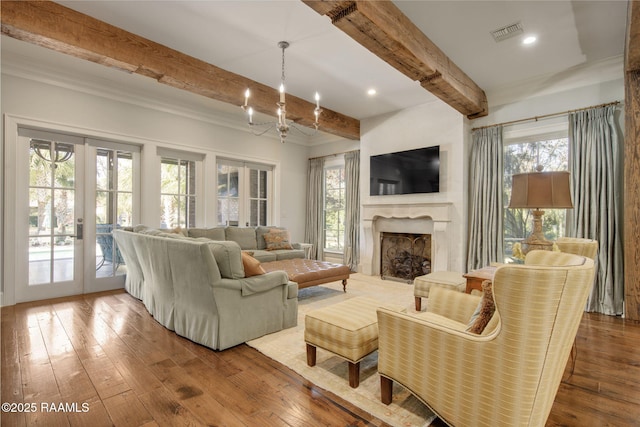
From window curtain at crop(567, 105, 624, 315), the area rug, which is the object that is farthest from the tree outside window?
window curtain at crop(567, 105, 624, 315)

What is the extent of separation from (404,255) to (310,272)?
2.15 m

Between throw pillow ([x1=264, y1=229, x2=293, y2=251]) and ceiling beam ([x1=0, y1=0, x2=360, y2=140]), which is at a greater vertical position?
ceiling beam ([x1=0, y1=0, x2=360, y2=140])

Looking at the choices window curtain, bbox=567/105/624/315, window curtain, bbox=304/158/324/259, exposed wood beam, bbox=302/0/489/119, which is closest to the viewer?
exposed wood beam, bbox=302/0/489/119

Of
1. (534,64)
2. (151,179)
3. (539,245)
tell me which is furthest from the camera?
(151,179)

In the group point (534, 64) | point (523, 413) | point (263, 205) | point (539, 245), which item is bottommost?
point (523, 413)

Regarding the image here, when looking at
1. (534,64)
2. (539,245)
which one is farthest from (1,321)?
(534,64)

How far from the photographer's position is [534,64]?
3.76 m

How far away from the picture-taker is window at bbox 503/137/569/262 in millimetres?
4051

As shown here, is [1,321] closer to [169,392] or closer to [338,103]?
[169,392]

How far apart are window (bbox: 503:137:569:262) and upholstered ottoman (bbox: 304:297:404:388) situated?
306cm

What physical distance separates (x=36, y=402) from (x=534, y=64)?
5474 millimetres

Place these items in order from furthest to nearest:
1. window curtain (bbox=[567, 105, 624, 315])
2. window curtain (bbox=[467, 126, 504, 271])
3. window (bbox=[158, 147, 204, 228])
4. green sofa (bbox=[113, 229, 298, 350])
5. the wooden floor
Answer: window (bbox=[158, 147, 204, 228])
window curtain (bbox=[467, 126, 504, 271])
window curtain (bbox=[567, 105, 624, 315])
green sofa (bbox=[113, 229, 298, 350])
the wooden floor

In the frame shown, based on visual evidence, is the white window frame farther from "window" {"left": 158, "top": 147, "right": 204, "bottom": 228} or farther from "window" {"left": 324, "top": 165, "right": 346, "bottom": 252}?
"window" {"left": 158, "top": 147, "right": 204, "bottom": 228}

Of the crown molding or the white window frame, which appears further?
the white window frame
